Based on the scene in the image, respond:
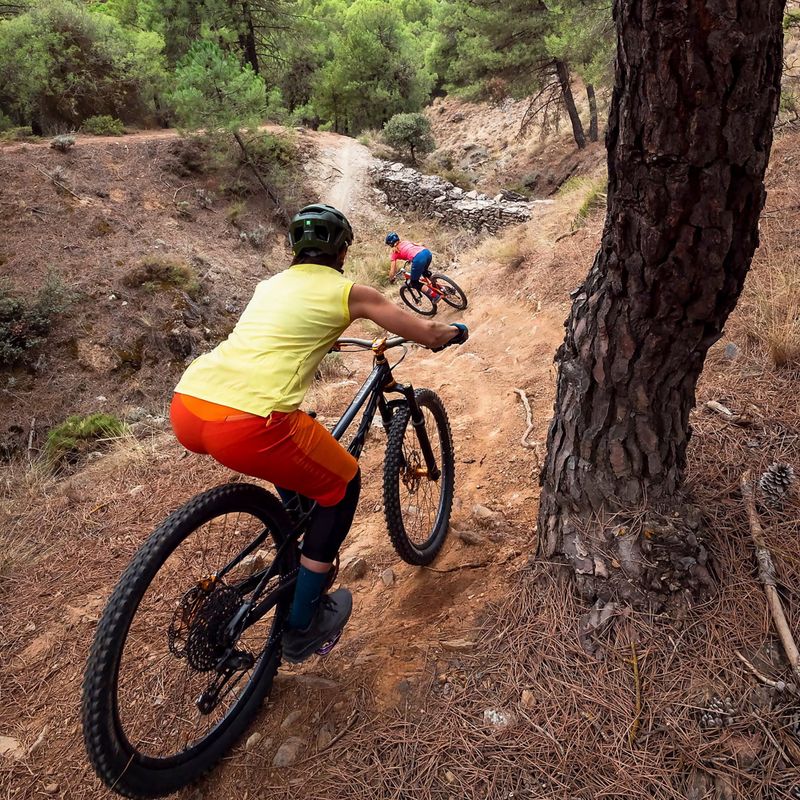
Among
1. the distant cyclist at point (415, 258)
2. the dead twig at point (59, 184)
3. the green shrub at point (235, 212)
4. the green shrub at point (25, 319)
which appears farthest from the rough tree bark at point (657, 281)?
the green shrub at point (235, 212)

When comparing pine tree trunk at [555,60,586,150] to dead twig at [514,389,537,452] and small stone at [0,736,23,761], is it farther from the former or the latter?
small stone at [0,736,23,761]

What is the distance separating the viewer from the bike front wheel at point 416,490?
2.35 metres

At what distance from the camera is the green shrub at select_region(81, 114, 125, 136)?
14.5 m

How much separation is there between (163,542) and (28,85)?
17480 mm

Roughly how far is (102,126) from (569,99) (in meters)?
13.9

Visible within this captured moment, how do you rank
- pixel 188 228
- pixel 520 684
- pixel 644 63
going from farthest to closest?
pixel 188 228, pixel 520 684, pixel 644 63

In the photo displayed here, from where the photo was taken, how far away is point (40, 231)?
10438 millimetres

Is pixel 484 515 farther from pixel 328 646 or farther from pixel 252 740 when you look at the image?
pixel 252 740

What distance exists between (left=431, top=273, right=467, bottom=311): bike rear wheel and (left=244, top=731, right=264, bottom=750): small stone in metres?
6.32

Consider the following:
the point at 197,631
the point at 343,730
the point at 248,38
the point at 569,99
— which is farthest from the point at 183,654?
the point at 248,38

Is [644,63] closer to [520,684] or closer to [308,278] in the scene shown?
[308,278]

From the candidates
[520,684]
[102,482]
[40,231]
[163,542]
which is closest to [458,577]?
[520,684]

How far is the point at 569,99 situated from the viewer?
15820mm

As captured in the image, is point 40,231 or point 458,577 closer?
point 458,577
